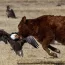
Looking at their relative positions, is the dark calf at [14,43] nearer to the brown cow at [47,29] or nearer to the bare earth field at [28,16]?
the bare earth field at [28,16]

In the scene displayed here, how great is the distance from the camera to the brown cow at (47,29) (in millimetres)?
6000

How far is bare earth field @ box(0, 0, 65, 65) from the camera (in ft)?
18.7

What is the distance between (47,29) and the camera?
6.03 metres

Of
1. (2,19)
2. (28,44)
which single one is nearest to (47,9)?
(2,19)

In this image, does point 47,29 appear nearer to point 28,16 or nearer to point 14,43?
point 14,43

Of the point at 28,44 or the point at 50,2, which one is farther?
the point at 50,2

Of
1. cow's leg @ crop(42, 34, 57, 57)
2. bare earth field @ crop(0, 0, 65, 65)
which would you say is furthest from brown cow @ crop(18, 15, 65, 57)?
bare earth field @ crop(0, 0, 65, 65)

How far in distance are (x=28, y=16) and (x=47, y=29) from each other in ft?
12.8

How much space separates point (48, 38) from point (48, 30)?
137mm

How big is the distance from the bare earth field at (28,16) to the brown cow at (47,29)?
0.23 m

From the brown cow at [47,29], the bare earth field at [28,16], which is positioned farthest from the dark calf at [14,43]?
the brown cow at [47,29]

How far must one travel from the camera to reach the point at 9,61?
5.78 m

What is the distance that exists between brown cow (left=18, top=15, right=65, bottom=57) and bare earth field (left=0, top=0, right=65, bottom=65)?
23cm

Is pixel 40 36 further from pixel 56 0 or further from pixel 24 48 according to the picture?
pixel 56 0
